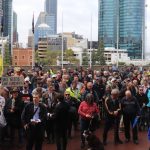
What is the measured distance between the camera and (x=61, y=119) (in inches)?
432

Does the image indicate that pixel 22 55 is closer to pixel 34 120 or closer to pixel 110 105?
pixel 110 105

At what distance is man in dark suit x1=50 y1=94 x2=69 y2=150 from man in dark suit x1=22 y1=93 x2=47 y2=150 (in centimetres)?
75

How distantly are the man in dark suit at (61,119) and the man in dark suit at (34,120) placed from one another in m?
0.75

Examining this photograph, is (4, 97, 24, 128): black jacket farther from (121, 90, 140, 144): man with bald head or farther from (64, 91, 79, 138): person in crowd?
(121, 90, 140, 144): man with bald head

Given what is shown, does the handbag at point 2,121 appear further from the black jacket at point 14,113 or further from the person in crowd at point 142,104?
the person in crowd at point 142,104

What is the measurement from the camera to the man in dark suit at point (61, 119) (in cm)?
1086

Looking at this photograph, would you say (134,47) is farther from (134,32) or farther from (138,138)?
(138,138)

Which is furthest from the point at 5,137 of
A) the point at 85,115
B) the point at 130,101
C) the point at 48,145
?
the point at 130,101

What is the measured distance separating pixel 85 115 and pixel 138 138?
2.76 meters

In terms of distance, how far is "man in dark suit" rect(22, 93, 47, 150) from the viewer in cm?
1007

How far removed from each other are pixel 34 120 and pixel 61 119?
108 cm

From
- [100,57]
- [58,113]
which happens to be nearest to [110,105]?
[58,113]

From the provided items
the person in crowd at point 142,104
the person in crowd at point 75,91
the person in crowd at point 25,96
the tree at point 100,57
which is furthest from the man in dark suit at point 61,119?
the tree at point 100,57

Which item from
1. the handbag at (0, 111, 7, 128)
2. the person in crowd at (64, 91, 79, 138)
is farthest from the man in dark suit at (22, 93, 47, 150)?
the person in crowd at (64, 91, 79, 138)
